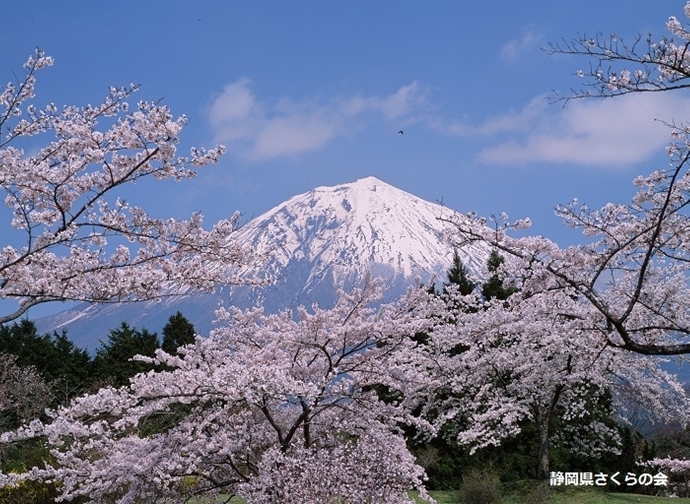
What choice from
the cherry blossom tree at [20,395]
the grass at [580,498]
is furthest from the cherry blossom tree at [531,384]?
the cherry blossom tree at [20,395]

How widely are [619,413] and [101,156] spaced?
1410cm

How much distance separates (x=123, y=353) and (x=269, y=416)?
18.4 metres

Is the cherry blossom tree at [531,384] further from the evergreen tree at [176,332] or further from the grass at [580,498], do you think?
the evergreen tree at [176,332]

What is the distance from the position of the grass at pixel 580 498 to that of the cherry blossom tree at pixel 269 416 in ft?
16.4

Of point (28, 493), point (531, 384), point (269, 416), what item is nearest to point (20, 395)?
point (28, 493)

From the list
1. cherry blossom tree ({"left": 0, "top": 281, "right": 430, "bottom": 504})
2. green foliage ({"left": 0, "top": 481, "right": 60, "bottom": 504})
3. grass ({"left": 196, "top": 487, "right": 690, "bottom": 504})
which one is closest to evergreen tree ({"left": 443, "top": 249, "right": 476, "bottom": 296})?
grass ({"left": 196, "top": 487, "right": 690, "bottom": 504})

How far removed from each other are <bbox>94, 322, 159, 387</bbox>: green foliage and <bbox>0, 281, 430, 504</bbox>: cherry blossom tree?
1524cm

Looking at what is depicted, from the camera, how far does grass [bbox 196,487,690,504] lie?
12148mm

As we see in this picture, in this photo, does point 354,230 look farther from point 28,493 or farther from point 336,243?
point 28,493

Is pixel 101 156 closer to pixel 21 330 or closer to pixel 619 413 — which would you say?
pixel 619 413

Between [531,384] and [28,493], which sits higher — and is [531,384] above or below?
above

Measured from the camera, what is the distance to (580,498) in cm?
1235

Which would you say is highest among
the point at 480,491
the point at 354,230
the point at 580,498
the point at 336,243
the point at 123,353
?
the point at 354,230

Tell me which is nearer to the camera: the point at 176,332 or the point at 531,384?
the point at 531,384
